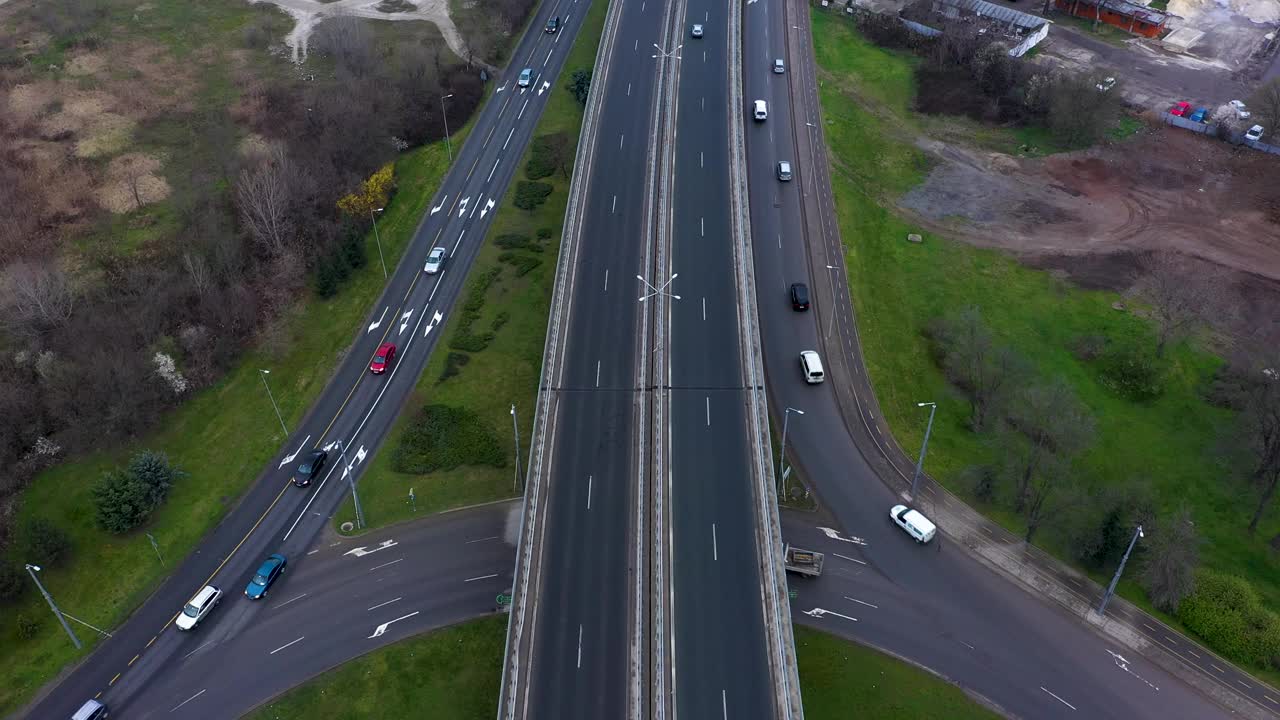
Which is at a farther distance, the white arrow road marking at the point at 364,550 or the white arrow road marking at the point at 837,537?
the white arrow road marking at the point at 837,537

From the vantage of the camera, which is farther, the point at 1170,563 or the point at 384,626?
the point at 384,626

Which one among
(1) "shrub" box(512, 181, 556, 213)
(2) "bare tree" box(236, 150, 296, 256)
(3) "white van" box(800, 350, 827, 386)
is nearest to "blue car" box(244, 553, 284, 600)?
(2) "bare tree" box(236, 150, 296, 256)

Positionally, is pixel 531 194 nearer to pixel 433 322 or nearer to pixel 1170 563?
pixel 433 322

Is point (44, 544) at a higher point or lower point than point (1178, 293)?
lower

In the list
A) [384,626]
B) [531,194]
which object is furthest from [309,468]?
[531,194]

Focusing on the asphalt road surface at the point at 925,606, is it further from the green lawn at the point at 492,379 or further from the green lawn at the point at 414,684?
the green lawn at the point at 492,379

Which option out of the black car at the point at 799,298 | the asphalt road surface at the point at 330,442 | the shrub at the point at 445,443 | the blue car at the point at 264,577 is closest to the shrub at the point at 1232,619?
the black car at the point at 799,298

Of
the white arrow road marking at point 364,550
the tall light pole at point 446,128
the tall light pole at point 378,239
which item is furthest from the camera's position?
the tall light pole at point 446,128
